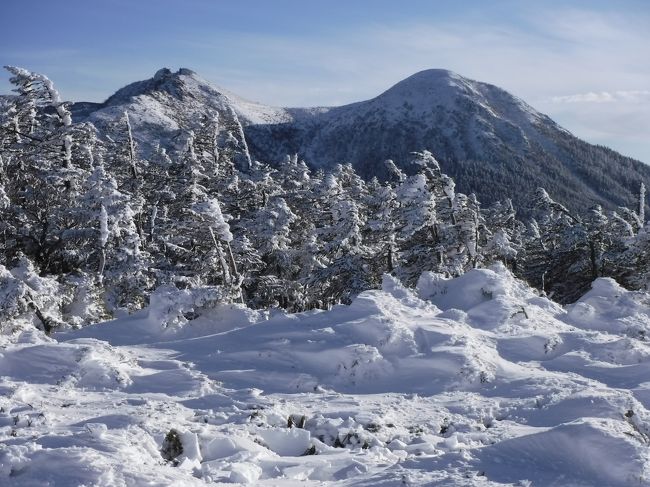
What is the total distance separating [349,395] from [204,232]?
15.6 metres

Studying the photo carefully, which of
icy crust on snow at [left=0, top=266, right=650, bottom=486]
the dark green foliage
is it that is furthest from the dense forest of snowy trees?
the dark green foliage

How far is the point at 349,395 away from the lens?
12.1 meters

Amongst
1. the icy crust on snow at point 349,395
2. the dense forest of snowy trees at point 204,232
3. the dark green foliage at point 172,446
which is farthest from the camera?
the dense forest of snowy trees at point 204,232

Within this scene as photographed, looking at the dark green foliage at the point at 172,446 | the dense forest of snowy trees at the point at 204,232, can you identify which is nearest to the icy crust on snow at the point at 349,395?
the dark green foliage at the point at 172,446

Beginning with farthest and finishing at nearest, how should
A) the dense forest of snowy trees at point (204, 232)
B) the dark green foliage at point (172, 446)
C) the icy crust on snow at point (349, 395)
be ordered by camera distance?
the dense forest of snowy trees at point (204, 232) < the dark green foliage at point (172, 446) < the icy crust on snow at point (349, 395)

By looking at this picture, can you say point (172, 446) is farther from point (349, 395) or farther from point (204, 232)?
point (204, 232)

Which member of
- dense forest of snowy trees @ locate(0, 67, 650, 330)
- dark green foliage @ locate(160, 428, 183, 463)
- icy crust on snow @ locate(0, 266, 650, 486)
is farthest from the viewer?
dense forest of snowy trees @ locate(0, 67, 650, 330)

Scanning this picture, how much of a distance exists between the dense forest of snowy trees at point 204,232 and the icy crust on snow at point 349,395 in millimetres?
4068

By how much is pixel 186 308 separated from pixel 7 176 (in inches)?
691

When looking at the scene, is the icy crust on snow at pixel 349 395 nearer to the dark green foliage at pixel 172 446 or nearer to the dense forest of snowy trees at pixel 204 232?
the dark green foliage at pixel 172 446

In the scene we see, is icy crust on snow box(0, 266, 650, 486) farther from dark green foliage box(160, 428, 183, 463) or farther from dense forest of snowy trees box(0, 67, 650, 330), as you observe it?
dense forest of snowy trees box(0, 67, 650, 330)

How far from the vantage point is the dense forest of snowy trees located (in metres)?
22.8

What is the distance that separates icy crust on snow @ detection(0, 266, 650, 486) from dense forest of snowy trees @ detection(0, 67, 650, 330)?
4068 mm

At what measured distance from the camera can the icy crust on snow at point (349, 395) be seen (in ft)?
25.7
